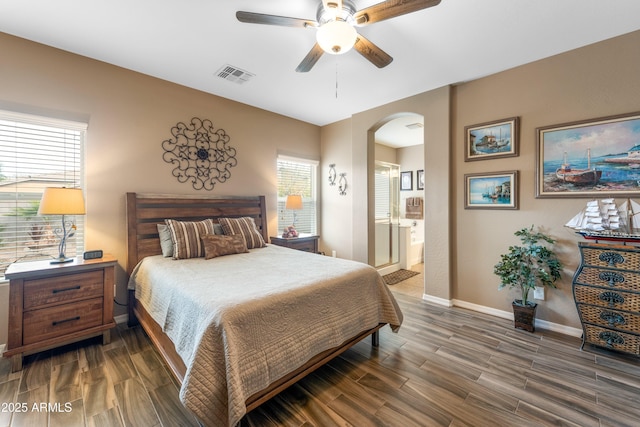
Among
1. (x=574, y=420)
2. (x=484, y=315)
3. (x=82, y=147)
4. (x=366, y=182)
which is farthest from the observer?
(x=366, y=182)

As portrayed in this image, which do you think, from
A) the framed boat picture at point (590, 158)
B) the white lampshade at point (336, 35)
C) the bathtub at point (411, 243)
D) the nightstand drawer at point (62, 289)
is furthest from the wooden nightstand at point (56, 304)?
the bathtub at point (411, 243)

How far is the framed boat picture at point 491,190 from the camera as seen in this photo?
2.89 meters

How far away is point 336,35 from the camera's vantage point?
1724mm

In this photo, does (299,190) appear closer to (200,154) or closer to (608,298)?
(200,154)

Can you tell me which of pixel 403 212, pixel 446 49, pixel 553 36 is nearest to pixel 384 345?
pixel 446 49

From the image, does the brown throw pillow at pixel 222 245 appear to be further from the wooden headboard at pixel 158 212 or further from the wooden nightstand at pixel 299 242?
the wooden nightstand at pixel 299 242

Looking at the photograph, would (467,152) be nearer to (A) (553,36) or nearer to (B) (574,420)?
(A) (553,36)

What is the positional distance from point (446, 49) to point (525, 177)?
157 cm

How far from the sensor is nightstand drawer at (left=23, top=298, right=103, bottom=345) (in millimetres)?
2059

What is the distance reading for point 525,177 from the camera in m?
2.82

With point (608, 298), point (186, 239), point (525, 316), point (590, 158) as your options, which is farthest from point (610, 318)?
point (186, 239)

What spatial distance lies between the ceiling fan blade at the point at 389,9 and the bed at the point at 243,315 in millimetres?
1832

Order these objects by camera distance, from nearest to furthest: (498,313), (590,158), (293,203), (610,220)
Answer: (610,220) < (590,158) < (498,313) < (293,203)

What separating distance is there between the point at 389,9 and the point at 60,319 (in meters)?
3.42
